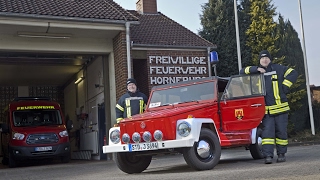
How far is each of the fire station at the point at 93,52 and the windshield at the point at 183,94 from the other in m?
4.79

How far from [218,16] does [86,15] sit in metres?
16.2

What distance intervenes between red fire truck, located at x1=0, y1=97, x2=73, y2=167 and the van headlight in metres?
8.39

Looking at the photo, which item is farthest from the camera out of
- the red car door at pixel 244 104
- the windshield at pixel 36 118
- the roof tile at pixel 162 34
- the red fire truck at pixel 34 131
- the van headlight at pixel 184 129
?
the roof tile at pixel 162 34

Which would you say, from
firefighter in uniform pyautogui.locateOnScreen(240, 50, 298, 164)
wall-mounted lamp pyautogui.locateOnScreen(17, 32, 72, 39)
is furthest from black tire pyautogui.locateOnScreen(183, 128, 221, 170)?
wall-mounted lamp pyautogui.locateOnScreen(17, 32, 72, 39)

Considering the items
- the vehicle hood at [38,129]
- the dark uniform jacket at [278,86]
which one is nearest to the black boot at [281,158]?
the dark uniform jacket at [278,86]

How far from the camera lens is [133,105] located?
31.0 ft

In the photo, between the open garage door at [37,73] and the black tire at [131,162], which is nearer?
the black tire at [131,162]

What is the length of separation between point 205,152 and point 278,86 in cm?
191

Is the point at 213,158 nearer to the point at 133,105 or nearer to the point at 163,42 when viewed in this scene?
the point at 133,105

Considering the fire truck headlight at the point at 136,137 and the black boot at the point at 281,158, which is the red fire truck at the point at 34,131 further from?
the black boot at the point at 281,158

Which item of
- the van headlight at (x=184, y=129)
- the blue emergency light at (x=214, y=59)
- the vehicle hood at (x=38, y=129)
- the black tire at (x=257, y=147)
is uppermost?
the blue emergency light at (x=214, y=59)

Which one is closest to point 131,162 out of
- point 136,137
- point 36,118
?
point 136,137

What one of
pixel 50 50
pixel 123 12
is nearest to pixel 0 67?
pixel 50 50

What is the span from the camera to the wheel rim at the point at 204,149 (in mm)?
7469
